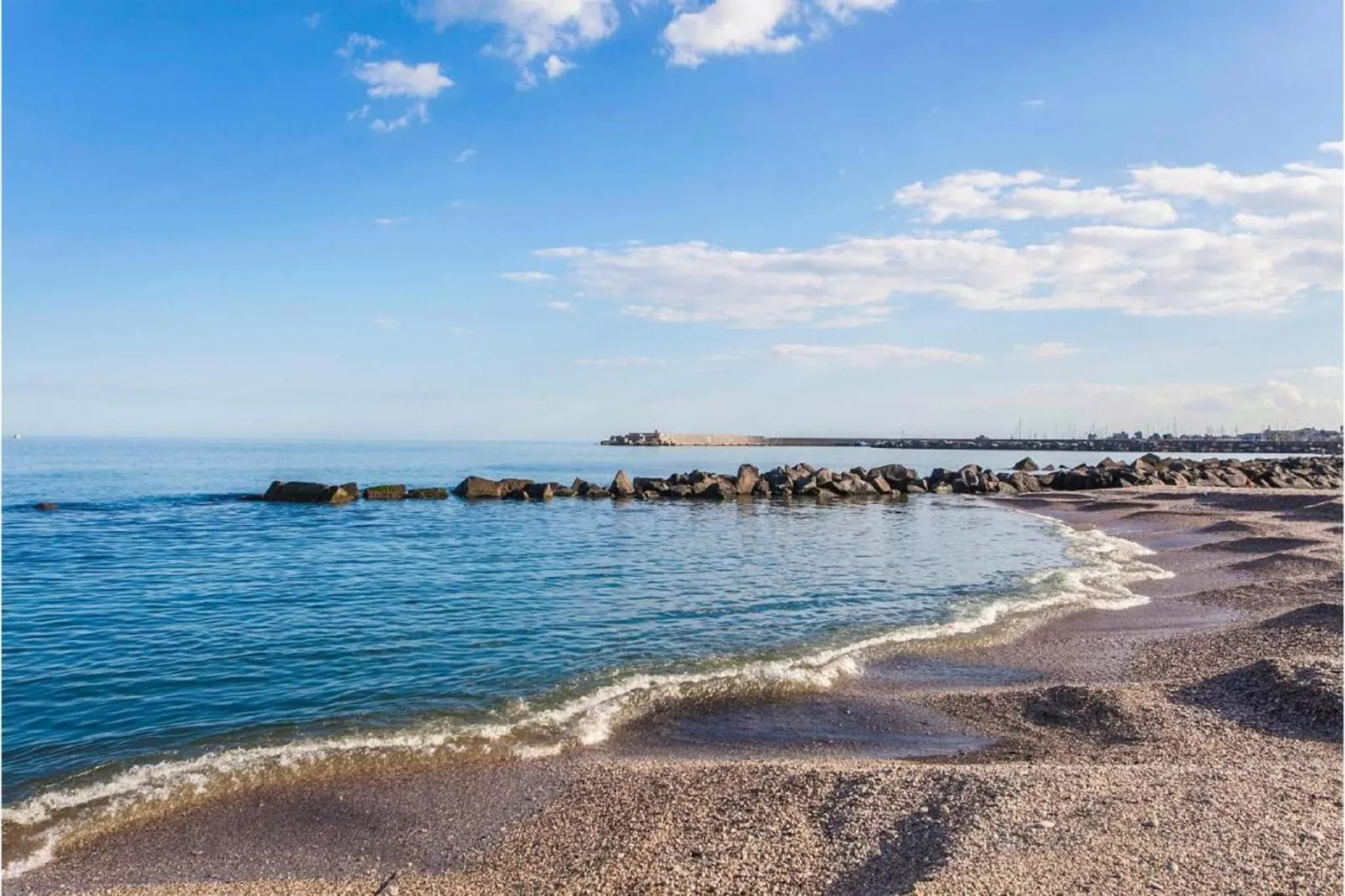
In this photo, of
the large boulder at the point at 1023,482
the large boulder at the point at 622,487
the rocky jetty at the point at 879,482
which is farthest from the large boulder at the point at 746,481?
the large boulder at the point at 1023,482

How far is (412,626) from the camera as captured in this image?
1416cm

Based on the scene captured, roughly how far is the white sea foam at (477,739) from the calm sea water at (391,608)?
32 cm

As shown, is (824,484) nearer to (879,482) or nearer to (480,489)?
(879,482)

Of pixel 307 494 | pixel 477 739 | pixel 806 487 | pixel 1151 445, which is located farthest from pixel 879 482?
pixel 1151 445

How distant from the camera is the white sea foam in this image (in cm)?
732

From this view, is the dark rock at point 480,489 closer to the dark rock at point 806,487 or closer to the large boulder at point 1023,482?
the dark rock at point 806,487

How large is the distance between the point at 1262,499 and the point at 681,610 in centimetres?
3385

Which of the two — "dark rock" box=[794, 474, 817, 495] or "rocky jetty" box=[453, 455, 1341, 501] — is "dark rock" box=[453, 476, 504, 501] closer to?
"rocky jetty" box=[453, 455, 1341, 501]

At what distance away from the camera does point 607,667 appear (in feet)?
38.3

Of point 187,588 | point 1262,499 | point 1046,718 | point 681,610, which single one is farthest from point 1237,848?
point 1262,499

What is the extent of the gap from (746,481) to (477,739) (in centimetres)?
4116

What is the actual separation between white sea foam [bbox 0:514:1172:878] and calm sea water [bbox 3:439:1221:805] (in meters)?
0.32

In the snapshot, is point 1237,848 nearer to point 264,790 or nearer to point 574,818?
point 574,818

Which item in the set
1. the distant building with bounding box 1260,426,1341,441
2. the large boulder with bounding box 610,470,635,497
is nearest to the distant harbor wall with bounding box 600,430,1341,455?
the distant building with bounding box 1260,426,1341,441
